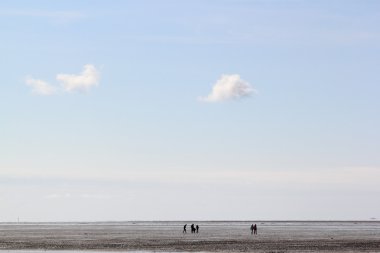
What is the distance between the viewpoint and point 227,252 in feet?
180

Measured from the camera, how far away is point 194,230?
9612 centimetres

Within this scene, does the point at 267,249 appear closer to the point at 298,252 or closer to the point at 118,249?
the point at 298,252

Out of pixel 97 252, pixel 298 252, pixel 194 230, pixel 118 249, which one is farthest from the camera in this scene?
pixel 194 230

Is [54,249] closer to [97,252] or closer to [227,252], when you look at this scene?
[97,252]

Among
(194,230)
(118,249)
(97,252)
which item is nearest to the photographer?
(97,252)

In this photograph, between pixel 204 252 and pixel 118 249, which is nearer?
pixel 204 252

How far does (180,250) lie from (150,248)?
446 cm

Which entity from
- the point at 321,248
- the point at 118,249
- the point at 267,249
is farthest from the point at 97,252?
the point at 321,248

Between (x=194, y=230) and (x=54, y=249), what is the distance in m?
35.5

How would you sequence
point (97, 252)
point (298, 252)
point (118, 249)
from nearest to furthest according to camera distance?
point (298, 252) → point (97, 252) → point (118, 249)

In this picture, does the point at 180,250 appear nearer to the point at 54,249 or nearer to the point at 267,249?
the point at 267,249

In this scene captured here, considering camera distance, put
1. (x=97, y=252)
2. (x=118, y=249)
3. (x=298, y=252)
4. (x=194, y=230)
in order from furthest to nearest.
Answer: (x=194, y=230) < (x=118, y=249) < (x=97, y=252) < (x=298, y=252)

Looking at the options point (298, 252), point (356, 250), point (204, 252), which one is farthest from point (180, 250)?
point (356, 250)

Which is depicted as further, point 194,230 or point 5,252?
point 194,230
